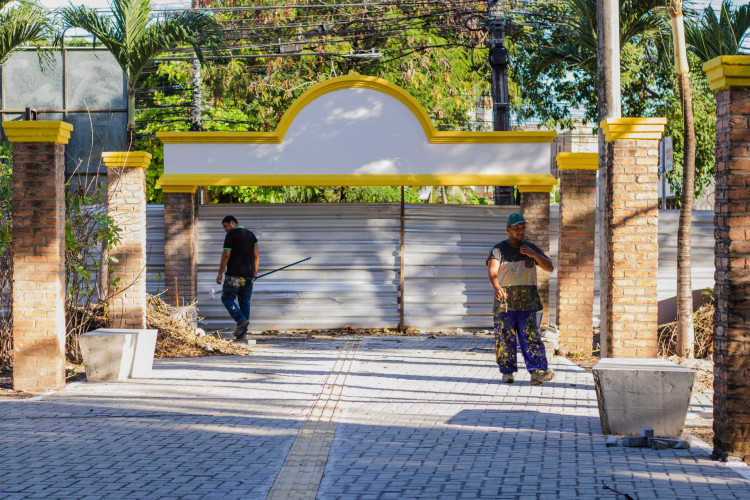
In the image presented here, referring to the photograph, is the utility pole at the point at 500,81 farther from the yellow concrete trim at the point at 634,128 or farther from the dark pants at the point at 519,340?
the dark pants at the point at 519,340

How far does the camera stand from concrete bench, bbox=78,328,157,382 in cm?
931

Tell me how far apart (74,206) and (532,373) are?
538 cm

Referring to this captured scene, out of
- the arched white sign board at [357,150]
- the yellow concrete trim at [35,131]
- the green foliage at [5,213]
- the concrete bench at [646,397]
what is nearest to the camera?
the concrete bench at [646,397]

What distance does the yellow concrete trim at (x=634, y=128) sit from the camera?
927cm

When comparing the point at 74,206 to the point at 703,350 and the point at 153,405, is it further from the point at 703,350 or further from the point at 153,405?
the point at 703,350

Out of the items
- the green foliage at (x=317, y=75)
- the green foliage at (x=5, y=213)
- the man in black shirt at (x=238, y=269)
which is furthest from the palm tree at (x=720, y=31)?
the green foliage at (x=317, y=75)

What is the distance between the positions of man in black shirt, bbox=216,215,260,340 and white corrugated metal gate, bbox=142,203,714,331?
1.15 m

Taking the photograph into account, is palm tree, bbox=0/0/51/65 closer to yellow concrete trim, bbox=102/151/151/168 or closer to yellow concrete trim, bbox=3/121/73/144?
yellow concrete trim, bbox=102/151/151/168

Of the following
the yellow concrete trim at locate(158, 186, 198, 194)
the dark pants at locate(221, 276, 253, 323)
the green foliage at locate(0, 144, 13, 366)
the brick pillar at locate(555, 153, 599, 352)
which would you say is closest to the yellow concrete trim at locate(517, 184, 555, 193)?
the brick pillar at locate(555, 153, 599, 352)

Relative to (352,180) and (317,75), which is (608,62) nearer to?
(352,180)

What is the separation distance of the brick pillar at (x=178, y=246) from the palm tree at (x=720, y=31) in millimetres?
7644

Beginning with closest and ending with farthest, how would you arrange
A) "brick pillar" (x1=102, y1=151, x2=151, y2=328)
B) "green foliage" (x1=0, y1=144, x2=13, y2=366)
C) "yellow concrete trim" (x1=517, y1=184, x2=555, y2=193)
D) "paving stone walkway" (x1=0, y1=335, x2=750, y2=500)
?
"paving stone walkway" (x1=0, y1=335, x2=750, y2=500) → "green foliage" (x1=0, y1=144, x2=13, y2=366) → "brick pillar" (x1=102, y1=151, x2=151, y2=328) → "yellow concrete trim" (x1=517, y1=184, x2=555, y2=193)

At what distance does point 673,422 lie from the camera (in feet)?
21.1

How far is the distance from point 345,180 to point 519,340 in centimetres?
566
